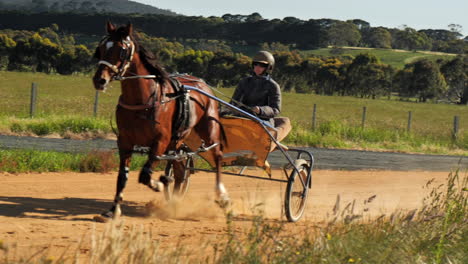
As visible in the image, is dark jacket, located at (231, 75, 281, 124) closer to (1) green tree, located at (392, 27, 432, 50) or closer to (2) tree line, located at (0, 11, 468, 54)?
(2) tree line, located at (0, 11, 468, 54)

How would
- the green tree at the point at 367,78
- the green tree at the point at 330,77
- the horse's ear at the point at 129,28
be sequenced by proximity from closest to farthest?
the horse's ear at the point at 129,28 < the green tree at the point at 330,77 < the green tree at the point at 367,78

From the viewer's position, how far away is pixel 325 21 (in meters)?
192

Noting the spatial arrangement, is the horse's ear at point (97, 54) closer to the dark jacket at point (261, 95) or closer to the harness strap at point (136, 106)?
the harness strap at point (136, 106)

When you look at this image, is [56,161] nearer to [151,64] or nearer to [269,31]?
[151,64]

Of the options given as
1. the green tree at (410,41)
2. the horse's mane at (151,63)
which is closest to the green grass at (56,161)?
the horse's mane at (151,63)

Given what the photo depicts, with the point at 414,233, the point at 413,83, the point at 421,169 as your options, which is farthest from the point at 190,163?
the point at 413,83

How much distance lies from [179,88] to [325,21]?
617 ft

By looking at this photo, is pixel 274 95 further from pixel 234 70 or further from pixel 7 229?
pixel 234 70

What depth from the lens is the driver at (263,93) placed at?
343 inches

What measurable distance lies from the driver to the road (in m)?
6.77

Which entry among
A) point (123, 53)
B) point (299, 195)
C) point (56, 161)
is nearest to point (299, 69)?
point (56, 161)

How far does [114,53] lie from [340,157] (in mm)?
12977

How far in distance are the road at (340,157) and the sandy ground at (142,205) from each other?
3.43 m

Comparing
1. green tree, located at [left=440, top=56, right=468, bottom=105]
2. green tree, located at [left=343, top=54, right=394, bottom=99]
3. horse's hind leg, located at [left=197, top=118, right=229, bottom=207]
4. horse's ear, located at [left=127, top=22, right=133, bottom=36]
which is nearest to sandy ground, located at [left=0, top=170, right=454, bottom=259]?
horse's hind leg, located at [left=197, top=118, right=229, bottom=207]
